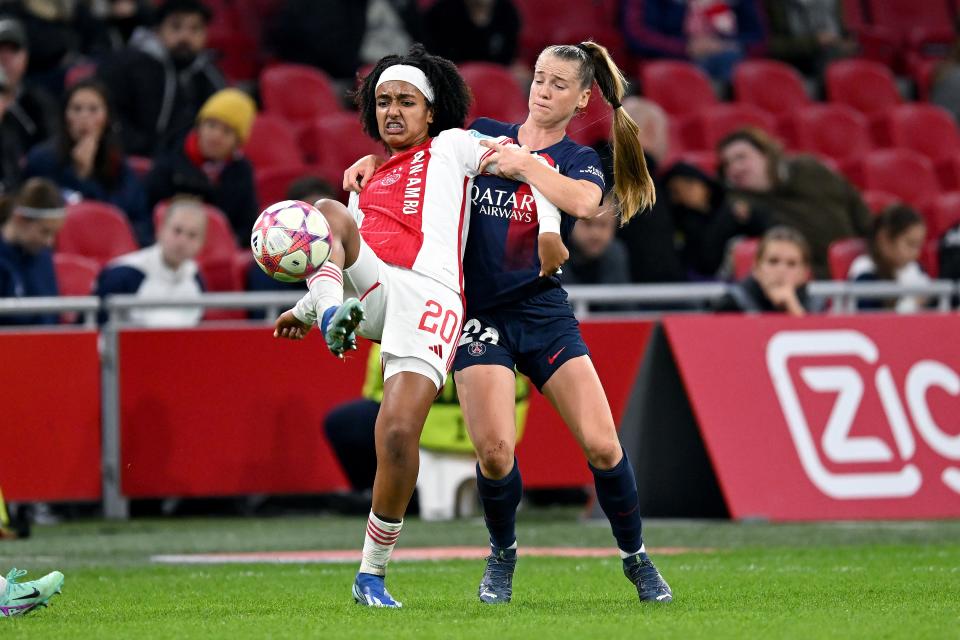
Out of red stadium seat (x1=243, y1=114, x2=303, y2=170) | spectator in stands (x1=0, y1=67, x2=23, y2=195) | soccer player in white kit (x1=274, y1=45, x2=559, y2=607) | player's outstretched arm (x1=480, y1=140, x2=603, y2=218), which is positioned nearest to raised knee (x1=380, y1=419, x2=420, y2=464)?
soccer player in white kit (x1=274, y1=45, x2=559, y2=607)

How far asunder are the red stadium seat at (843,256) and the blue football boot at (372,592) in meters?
7.13

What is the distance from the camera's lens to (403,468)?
589cm

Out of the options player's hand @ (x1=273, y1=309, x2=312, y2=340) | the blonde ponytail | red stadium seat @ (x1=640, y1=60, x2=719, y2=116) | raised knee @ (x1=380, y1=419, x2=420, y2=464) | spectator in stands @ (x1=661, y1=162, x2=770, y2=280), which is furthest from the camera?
red stadium seat @ (x1=640, y1=60, x2=719, y2=116)

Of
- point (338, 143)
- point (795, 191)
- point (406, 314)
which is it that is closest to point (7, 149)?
point (338, 143)

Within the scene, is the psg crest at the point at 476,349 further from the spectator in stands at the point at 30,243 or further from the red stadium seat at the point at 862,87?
the red stadium seat at the point at 862,87

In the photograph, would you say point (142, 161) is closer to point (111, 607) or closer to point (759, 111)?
point (759, 111)

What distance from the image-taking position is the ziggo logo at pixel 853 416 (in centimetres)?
974

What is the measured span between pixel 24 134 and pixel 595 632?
8.15 m

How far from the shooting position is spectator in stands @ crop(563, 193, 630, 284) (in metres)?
11.5

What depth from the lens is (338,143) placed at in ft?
44.4

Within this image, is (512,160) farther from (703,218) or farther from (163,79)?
(163,79)

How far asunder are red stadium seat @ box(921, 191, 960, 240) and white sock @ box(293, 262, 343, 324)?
9.67 meters

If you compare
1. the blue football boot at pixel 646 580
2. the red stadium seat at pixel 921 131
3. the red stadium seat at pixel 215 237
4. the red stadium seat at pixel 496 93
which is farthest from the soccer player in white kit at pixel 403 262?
the red stadium seat at pixel 921 131

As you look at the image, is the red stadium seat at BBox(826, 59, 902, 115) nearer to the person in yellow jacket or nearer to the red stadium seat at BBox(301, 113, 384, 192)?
the red stadium seat at BBox(301, 113, 384, 192)
